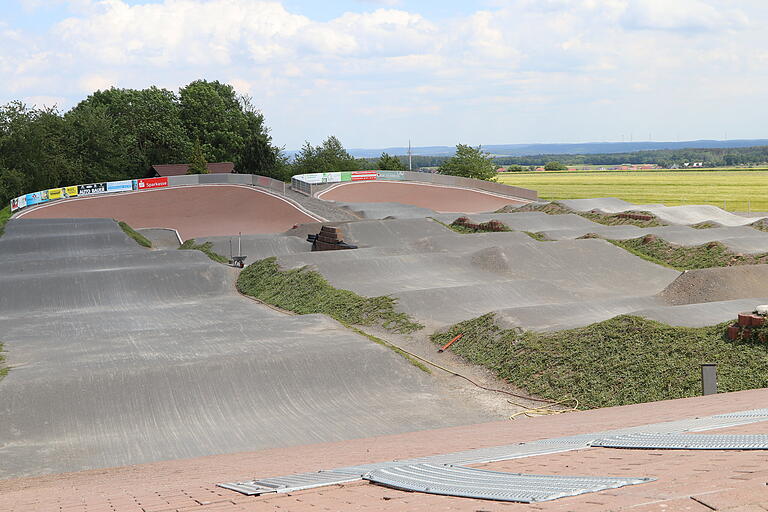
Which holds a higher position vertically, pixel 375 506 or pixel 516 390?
pixel 375 506

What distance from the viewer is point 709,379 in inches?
655

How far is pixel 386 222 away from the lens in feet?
151

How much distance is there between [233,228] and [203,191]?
9950mm

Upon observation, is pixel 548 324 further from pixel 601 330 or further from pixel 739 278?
pixel 739 278

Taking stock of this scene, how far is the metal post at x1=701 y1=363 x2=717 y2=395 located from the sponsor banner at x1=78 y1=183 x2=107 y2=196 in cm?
5677

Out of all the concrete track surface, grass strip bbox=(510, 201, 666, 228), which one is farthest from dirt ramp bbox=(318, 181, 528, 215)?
the concrete track surface

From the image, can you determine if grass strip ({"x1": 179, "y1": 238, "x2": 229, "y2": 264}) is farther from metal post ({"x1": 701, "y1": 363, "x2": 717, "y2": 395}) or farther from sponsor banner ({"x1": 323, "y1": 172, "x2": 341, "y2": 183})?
sponsor banner ({"x1": 323, "y1": 172, "x2": 341, "y2": 183})

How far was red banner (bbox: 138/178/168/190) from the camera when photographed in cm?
6731

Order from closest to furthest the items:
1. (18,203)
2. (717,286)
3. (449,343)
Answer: (449,343) → (717,286) → (18,203)

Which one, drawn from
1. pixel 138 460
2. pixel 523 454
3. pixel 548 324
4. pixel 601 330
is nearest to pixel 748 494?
pixel 523 454

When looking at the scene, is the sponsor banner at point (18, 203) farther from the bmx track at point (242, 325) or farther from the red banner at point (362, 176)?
the red banner at point (362, 176)

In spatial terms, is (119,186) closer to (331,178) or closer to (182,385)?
(331,178)

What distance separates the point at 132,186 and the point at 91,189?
3.55m

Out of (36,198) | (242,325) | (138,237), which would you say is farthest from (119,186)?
(242,325)
